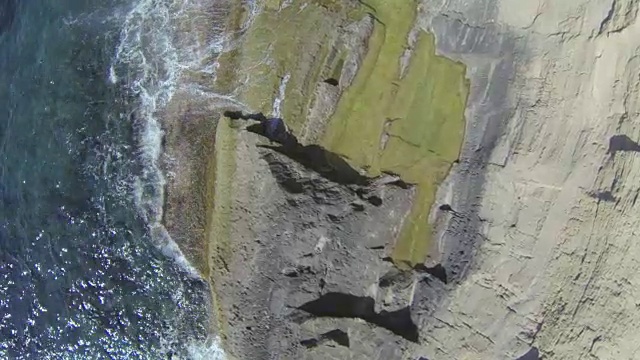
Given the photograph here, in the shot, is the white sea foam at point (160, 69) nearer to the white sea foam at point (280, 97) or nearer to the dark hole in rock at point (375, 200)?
the white sea foam at point (280, 97)

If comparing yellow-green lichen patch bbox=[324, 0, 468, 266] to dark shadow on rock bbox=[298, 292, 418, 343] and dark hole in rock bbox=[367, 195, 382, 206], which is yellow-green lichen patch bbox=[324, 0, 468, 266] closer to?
dark hole in rock bbox=[367, 195, 382, 206]

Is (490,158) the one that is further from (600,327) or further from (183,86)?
(183,86)

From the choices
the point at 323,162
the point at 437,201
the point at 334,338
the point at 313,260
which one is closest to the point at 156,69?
the point at 323,162

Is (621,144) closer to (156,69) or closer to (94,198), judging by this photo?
(156,69)

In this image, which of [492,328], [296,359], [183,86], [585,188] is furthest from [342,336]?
[183,86]

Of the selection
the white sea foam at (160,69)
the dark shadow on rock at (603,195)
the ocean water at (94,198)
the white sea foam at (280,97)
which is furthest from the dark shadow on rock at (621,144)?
the ocean water at (94,198)

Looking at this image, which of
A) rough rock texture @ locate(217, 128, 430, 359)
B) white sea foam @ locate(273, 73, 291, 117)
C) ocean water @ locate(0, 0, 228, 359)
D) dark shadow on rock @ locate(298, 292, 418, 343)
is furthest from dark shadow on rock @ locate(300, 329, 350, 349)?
white sea foam @ locate(273, 73, 291, 117)

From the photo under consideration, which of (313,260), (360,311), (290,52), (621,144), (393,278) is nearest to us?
(621,144)
